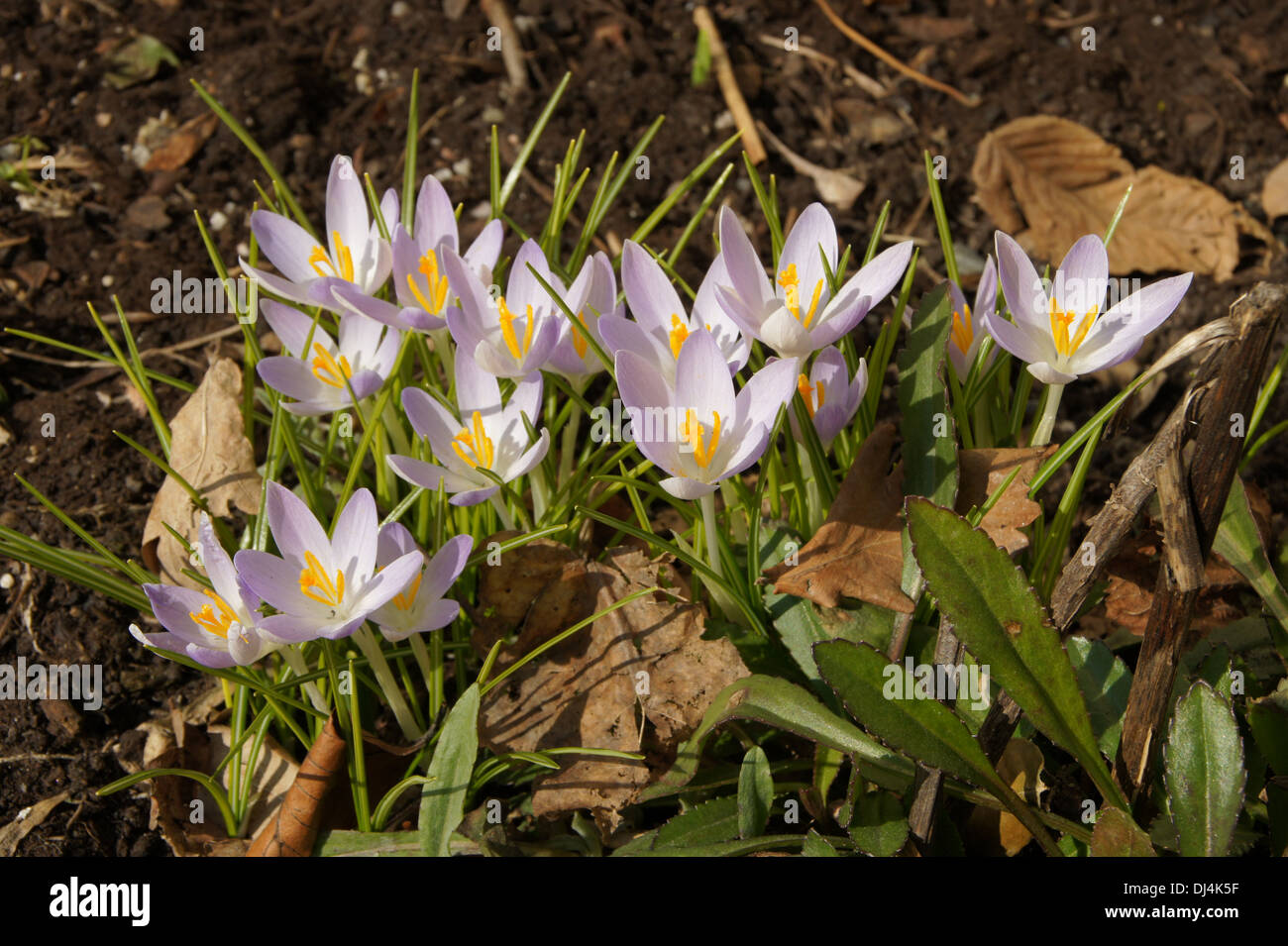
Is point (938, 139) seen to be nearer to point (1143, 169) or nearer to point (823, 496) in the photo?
point (1143, 169)

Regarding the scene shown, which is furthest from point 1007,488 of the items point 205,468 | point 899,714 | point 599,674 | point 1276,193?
point 1276,193

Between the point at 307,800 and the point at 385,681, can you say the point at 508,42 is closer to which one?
the point at 385,681

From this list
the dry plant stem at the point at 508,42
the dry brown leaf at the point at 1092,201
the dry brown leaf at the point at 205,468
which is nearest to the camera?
the dry brown leaf at the point at 205,468

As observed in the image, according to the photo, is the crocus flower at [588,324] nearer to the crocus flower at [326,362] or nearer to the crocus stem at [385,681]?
the crocus flower at [326,362]

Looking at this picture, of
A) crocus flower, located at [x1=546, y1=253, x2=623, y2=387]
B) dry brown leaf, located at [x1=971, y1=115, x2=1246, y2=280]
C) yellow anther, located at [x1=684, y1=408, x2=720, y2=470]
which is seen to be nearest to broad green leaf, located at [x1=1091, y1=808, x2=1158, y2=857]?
yellow anther, located at [x1=684, y1=408, x2=720, y2=470]

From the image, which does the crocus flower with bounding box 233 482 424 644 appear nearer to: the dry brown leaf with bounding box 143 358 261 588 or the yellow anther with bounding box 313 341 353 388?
the yellow anther with bounding box 313 341 353 388

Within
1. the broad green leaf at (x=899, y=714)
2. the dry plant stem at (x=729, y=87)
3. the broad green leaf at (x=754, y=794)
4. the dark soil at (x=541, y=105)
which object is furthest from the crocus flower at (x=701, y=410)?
the dry plant stem at (x=729, y=87)
